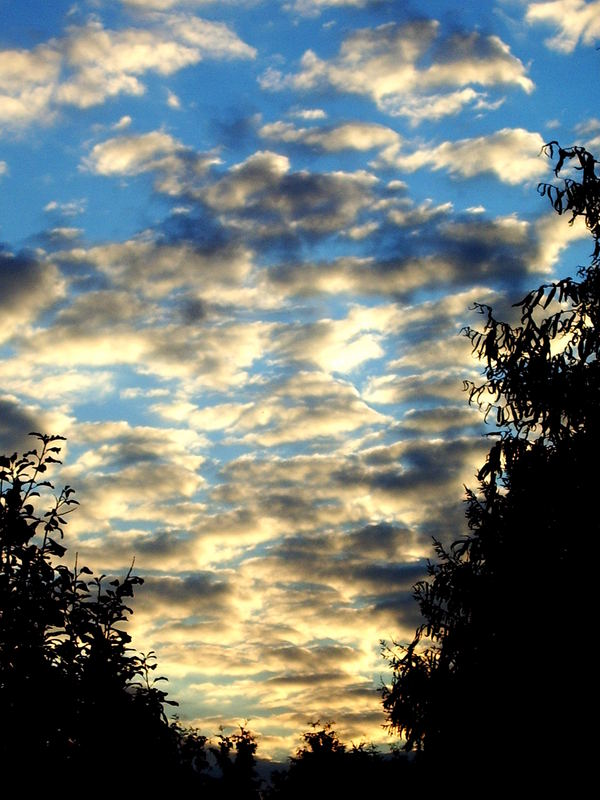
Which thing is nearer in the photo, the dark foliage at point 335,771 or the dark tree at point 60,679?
the dark tree at point 60,679

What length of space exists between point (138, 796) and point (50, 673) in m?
2.24

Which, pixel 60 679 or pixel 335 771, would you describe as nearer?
pixel 60 679

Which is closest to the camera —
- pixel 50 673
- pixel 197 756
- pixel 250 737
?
pixel 50 673

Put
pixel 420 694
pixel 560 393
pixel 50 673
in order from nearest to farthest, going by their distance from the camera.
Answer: pixel 50 673, pixel 560 393, pixel 420 694

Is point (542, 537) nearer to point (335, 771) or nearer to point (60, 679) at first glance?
point (60, 679)

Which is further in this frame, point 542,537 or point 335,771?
point 335,771

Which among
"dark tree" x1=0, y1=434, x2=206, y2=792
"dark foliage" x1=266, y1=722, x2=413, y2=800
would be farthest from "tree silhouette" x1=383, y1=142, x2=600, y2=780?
"dark foliage" x1=266, y1=722, x2=413, y2=800

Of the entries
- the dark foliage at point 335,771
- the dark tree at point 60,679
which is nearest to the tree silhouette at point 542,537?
the dark tree at point 60,679

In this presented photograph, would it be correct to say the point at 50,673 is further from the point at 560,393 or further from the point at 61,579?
the point at 560,393

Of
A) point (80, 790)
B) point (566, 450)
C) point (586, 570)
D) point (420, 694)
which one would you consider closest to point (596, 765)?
point (586, 570)

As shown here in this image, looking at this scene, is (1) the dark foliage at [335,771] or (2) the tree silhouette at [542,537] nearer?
(2) the tree silhouette at [542,537]

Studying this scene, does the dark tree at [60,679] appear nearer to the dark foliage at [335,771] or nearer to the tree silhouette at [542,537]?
the tree silhouette at [542,537]

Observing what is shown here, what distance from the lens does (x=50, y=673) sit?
1079cm

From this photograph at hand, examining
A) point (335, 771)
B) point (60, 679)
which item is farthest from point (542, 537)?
point (335, 771)
